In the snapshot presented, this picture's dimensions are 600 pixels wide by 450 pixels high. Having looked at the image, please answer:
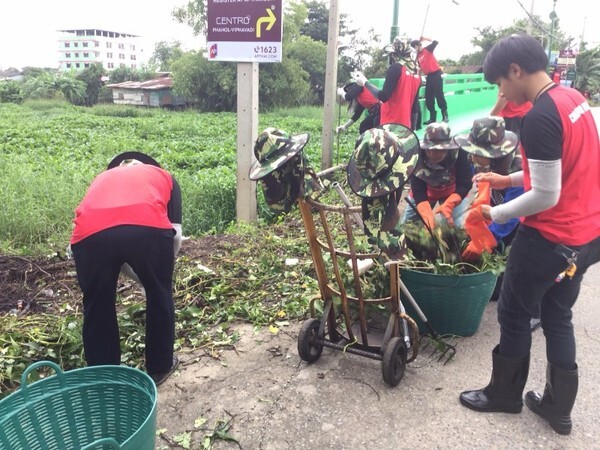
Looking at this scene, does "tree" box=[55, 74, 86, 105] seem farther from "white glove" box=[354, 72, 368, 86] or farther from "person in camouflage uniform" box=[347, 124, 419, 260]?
"person in camouflage uniform" box=[347, 124, 419, 260]

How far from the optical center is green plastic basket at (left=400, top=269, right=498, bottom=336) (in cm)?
330

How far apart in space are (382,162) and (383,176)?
70 mm

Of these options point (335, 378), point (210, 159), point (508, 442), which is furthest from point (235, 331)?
point (210, 159)

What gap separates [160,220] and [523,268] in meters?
1.85

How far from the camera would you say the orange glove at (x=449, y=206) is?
388 cm

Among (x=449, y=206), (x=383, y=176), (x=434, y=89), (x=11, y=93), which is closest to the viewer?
(x=383, y=176)

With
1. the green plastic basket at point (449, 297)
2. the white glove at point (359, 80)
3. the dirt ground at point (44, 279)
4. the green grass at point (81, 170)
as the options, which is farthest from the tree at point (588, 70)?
the green plastic basket at point (449, 297)

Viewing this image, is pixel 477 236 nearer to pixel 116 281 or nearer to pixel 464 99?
pixel 116 281

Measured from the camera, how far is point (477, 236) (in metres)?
3.43

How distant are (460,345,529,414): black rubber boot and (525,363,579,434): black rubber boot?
131mm

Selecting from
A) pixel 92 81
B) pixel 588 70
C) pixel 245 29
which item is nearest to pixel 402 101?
pixel 245 29

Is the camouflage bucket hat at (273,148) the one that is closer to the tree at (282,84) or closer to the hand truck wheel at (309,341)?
the hand truck wheel at (309,341)

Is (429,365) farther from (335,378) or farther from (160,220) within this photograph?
(160,220)

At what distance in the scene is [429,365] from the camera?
3279 millimetres
